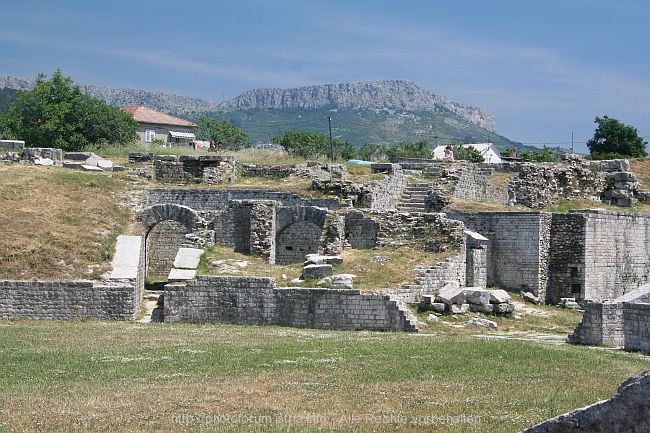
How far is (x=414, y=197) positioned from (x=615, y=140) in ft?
89.2

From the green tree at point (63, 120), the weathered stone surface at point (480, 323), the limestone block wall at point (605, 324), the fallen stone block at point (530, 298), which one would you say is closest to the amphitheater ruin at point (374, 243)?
the limestone block wall at point (605, 324)

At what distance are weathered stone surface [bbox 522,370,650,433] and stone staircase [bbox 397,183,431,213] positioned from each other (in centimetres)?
2579

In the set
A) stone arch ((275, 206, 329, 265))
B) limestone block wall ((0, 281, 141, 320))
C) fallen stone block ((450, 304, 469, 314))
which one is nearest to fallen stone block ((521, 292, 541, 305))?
fallen stone block ((450, 304, 469, 314))

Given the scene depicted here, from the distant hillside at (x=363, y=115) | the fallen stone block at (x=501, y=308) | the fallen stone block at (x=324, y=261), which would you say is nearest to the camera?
the fallen stone block at (x=501, y=308)

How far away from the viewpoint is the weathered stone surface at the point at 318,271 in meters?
23.8

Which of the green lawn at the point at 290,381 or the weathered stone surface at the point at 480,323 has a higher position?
the green lawn at the point at 290,381

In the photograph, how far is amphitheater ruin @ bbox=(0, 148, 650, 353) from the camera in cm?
2267

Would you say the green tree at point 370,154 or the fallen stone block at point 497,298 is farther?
the green tree at point 370,154

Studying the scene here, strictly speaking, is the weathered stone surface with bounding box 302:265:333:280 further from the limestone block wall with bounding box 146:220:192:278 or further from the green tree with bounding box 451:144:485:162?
the green tree with bounding box 451:144:485:162

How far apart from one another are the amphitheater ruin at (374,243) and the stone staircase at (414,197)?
0.25 ft

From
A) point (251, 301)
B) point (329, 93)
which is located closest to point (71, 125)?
point (251, 301)

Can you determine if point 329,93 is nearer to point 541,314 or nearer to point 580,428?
point 541,314

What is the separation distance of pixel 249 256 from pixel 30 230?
6.80 m

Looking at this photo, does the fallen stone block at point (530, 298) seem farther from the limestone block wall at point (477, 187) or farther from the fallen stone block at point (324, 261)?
the fallen stone block at point (324, 261)
